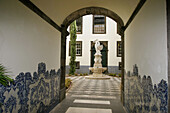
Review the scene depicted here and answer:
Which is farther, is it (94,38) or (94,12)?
(94,38)

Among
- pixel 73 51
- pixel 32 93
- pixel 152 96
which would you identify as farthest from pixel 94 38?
pixel 152 96

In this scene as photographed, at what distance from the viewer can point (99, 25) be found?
1384cm

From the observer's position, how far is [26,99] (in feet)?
6.93

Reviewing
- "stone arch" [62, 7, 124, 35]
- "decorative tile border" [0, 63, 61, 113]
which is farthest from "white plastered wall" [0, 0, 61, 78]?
"stone arch" [62, 7, 124, 35]

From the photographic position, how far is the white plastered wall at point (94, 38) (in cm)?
1324

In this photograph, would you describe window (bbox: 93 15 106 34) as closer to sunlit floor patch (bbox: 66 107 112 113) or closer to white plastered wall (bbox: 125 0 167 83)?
sunlit floor patch (bbox: 66 107 112 113)

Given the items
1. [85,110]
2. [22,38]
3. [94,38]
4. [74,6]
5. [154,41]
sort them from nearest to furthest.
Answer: [154,41]
[22,38]
[85,110]
[74,6]
[94,38]

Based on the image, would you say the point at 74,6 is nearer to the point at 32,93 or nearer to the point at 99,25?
the point at 32,93

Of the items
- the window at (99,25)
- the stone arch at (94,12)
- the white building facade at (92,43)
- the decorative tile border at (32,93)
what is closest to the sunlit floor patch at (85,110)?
the decorative tile border at (32,93)

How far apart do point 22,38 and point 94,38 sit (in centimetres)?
1179

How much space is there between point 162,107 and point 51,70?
7.90ft

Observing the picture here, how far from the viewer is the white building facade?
13.2 m

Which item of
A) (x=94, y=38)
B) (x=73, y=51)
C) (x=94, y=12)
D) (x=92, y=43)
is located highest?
(x=94, y=38)

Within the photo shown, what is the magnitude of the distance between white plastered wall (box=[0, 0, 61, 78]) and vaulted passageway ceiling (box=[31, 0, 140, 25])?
30 cm
